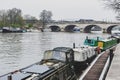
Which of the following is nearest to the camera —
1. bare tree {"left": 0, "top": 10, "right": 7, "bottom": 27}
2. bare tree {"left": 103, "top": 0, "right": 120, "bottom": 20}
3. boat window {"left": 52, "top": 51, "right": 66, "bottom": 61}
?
boat window {"left": 52, "top": 51, "right": 66, "bottom": 61}

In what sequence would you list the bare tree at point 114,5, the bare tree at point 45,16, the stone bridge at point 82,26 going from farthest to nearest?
1. the bare tree at point 45,16
2. the stone bridge at point 82,26
3. the bare tree at point 114,5

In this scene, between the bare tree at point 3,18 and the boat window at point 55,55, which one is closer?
the boat window at point 55,55

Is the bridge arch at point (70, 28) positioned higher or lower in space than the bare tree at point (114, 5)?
lower

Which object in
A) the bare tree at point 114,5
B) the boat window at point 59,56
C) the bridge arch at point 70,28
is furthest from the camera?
the bridge arch at point 70,28

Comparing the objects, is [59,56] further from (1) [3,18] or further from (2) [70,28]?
(2) [70,28]

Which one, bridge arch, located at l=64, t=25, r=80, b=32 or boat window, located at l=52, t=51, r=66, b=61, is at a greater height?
boat window, located at l=52, t=51, r=66, b=61

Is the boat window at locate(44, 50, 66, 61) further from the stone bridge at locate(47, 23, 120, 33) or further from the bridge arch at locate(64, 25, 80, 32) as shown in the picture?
the bridge arch at locate(64, 25, 80, 32)

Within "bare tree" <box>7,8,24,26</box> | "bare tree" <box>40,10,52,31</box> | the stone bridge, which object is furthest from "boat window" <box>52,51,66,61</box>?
"bare tree" <box>40,10,52,31</box>

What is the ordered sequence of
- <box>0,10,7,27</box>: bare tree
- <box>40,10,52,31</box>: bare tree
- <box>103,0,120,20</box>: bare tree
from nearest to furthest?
<box>103,0,120,20</box>: bare tree → <box>0,10,7,27</box>: bare tree → <box>40,10,52,31</box>: bare tree

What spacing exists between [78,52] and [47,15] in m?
161

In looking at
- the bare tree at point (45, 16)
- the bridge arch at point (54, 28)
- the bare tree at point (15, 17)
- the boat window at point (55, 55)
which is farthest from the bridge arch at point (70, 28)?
the boat window at point (55, 55)

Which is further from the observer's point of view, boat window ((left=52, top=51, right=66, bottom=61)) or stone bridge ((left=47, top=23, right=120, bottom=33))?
stone bridge ((left=47, top=23, right=120, bottom=33))

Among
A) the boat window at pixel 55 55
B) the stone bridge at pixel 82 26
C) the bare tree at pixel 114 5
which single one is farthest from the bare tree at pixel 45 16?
the boat window at pixel 55 55

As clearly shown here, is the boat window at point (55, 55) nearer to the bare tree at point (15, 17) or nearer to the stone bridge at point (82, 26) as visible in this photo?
the stone bridge at point (82, 26)
